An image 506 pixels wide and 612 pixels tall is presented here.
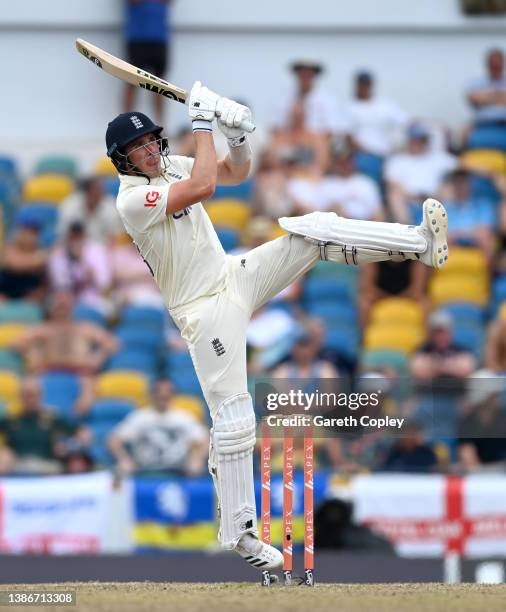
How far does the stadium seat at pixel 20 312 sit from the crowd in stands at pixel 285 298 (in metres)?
0.01

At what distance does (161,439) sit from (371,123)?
12.2ft

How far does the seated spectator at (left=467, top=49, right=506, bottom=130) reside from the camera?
13.2 metres

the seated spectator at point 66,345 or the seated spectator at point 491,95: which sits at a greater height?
the seated spectator at point 491,95

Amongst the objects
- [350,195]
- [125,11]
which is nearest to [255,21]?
[125,11]

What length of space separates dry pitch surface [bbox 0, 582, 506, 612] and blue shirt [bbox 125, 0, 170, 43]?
642 centimetres

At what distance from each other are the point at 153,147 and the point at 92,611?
2166 mm

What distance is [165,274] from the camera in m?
7.38

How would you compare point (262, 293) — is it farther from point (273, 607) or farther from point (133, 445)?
point (133, 445)

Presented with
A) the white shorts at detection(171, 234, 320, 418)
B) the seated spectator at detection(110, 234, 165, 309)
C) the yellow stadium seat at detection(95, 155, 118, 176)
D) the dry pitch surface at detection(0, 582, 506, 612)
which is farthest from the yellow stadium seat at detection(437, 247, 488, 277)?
the white shorts at detection(171, 234, 320, 418)

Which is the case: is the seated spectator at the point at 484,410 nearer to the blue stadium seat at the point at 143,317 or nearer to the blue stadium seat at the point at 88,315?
the blue stadium seat at the point at 143,317

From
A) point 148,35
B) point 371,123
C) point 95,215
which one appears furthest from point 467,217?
point 148,35

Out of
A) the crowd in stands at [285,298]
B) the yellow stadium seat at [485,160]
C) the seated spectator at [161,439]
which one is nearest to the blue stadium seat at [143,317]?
the crowd in stands at [285,298]

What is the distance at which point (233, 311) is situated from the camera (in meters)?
7.31

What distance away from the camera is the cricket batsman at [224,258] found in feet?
23.6
